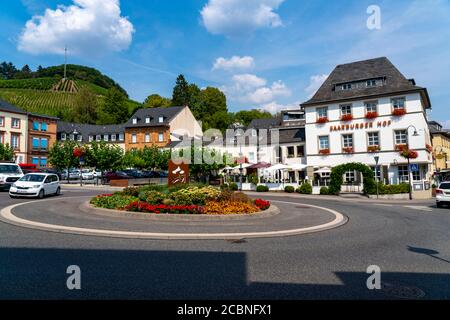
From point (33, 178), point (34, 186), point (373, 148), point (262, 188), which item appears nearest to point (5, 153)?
point (33, 178)

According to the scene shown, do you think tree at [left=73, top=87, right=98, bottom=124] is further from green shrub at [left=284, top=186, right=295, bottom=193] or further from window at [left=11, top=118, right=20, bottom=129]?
green shrub at [left=284, top=186, right=295, bottom=193]

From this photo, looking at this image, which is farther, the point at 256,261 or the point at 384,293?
the point at 256,261

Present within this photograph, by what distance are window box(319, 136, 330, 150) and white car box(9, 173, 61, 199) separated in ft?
92.2

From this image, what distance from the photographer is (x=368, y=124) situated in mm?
33812

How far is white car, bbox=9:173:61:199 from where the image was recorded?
1875 centimetres

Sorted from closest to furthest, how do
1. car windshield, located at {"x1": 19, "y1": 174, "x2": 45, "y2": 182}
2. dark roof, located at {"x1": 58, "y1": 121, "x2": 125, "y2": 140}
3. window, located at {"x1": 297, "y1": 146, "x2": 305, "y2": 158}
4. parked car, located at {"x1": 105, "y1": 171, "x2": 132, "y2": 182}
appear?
1. car windshield, located at {"x1": 19, "y1": 174, "x2": 45, "y2": 182}
2. window, located at {"x1": 297, "y1": 146, "x2": 305, "y2": 158}
3. parked car, located at {"x1": 105, "y1": 171, "x2": 132, "y2": 182}
4. dark roof, located at {"x1": 58, "y1": 121, "x2": 125, "y2": 140}

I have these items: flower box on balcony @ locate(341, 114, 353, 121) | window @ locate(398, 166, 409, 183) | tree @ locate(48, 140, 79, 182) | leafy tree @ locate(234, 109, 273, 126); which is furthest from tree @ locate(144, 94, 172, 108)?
window @ locate(398, 166, 409, 183)

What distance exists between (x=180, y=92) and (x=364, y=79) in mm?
55840

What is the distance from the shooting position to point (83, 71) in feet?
552

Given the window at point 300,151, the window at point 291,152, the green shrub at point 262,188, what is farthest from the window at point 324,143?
the green shrub at point 262,188

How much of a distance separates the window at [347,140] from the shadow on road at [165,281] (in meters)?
31.0
